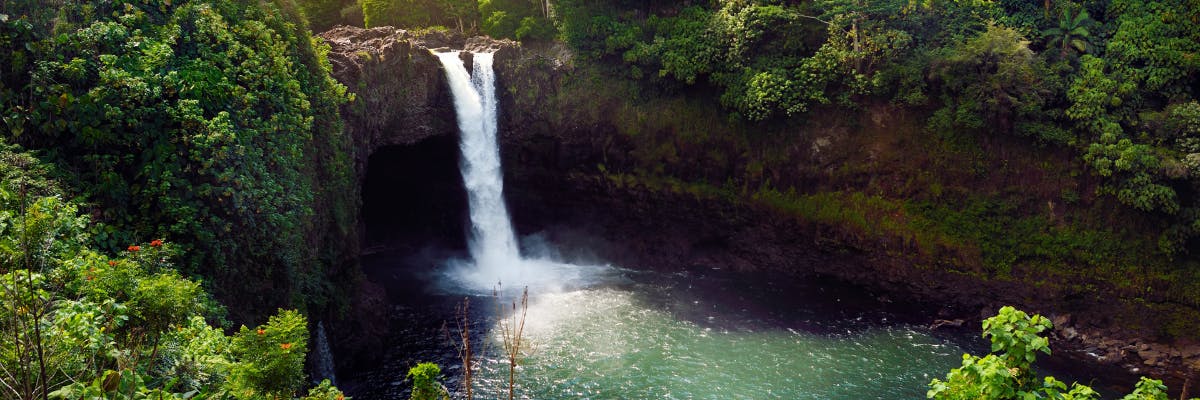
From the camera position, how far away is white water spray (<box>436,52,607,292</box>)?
25.2m

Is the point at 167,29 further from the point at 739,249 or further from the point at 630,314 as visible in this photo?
the point at 739,249

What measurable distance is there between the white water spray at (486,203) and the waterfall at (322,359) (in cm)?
845

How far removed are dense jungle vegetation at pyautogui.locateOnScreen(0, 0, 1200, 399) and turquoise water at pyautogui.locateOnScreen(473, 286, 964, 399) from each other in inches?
203

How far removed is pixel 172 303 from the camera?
21.8ft

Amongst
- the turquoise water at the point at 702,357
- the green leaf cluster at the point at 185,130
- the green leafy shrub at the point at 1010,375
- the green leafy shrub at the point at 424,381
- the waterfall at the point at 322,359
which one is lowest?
the turquoise water at the point at 702,357

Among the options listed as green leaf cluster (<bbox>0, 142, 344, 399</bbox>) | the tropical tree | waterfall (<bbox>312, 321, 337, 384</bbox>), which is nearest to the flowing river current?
waterfall (<bbox>312, 321, 337, 384</bbox>)

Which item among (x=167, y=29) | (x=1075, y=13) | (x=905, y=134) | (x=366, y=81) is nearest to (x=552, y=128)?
(x=366, y=81)

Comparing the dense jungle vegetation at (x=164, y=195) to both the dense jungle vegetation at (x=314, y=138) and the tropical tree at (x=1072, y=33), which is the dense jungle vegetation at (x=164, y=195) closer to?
the dense jungle vegetation at (x=314, y=138)

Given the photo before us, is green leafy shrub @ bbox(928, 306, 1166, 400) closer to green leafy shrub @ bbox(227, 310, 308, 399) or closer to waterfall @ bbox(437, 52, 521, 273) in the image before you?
green leafy shrub @ bbox(227, 310, 308, 399)

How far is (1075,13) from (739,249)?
543 inches

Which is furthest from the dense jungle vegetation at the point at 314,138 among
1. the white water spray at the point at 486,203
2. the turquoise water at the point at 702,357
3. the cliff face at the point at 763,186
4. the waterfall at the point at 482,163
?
the turquoise water at the point at 702,357

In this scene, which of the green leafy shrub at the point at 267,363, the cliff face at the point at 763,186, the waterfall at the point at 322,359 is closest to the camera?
the green leafy shrub at the point at 267,363

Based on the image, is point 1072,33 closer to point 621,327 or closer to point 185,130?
point 621,327

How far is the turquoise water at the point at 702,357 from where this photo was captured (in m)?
16.3
